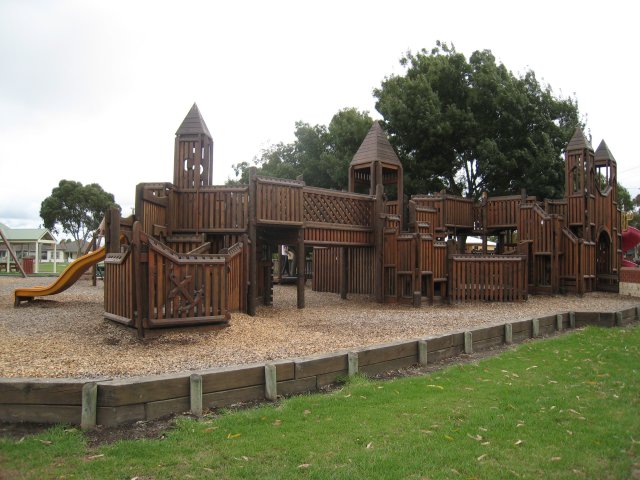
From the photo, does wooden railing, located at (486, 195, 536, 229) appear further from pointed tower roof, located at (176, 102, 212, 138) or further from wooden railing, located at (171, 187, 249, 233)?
pointed tower roof, located at (176, 102, 212, 138)

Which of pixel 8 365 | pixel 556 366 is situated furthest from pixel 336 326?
pixel 8 365

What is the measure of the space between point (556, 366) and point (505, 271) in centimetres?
864

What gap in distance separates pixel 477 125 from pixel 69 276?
21.9m

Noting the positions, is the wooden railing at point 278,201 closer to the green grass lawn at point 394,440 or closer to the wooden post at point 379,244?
the wooden post at point 379,244

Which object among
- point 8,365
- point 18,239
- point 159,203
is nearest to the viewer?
point 8,365

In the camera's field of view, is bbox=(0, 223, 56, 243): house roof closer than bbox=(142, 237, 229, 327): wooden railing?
No

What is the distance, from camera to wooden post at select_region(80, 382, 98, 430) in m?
5.00

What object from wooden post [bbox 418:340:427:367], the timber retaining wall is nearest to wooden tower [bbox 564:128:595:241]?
wooden post [bbox 418:340:427:367]

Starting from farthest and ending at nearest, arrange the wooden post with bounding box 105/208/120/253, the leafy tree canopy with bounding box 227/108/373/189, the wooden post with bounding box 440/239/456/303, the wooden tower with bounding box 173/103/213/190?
the leafy tree canopy with bounding box 227/108/373/189 → the wooden post with bounding box 440/239/456/303 → the wooden tower with bounding box 173/103/213/190 → the wooden post with bounding box 105/208/120/253

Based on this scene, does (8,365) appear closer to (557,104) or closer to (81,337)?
(81,337)

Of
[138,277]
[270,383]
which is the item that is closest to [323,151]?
[138,277]

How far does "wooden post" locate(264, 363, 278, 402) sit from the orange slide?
7.51 metres

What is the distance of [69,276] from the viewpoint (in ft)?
43.6

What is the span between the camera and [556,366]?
7852 millimetres
